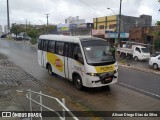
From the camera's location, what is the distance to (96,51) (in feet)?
38.3

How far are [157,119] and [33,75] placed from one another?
1006 centimetres

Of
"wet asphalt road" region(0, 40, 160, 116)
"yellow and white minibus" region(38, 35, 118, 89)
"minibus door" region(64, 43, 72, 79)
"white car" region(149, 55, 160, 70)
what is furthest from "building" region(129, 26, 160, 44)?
"minibus door" region(64, 43, 72, 79)

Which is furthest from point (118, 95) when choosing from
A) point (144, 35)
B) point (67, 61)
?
point (144, 35)

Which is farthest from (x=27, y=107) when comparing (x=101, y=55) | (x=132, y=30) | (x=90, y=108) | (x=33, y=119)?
(x=132, y=30)

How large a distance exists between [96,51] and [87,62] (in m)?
0.89

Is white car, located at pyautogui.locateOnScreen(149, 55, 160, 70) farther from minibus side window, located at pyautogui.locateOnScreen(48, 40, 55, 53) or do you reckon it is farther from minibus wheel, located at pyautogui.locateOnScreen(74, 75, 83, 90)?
minibus wheel, located at pyautogui.locateOnScreen(74, 75, 83, 90)

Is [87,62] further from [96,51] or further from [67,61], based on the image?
[67,61]

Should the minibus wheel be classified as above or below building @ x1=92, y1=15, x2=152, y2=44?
below

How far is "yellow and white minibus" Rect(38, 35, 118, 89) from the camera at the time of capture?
11148 millimetres

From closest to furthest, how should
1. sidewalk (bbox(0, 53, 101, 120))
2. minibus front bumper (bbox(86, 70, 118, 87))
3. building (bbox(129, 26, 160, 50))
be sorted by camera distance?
sidewalk (bbox(0, 53, 101, 120)) → minibus front bumper (bbox(86, 70, 118, 87)) → building (bbox(129, 26, 160, 50))

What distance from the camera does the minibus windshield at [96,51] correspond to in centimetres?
1140

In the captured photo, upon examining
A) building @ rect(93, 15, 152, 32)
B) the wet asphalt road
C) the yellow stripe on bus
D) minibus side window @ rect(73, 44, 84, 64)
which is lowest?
the wet asphalt road

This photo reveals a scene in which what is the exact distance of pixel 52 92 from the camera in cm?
1162

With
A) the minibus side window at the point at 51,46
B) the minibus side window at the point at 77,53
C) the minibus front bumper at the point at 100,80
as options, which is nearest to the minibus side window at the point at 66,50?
the minibus side window at the point at 77,53
